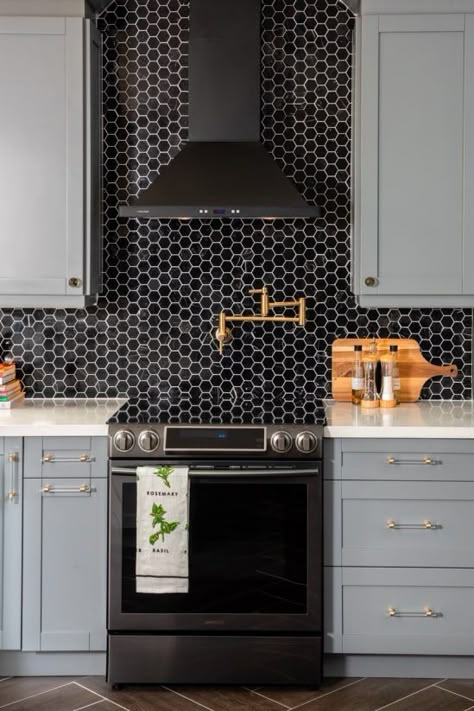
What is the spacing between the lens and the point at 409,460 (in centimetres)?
324

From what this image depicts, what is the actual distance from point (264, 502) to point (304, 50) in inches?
77.2

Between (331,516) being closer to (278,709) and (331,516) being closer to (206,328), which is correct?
(278,709)

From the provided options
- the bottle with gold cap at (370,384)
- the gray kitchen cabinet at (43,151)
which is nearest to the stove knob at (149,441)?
the gray kitchen cabinet at (43,151)

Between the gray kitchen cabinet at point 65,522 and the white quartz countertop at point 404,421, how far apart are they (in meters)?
0.87

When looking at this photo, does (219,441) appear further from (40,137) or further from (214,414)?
(40,137)

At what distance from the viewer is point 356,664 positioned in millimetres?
3328

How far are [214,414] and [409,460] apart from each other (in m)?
0.73

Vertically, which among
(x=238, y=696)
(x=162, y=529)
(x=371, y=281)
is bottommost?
(x=238, y=696)

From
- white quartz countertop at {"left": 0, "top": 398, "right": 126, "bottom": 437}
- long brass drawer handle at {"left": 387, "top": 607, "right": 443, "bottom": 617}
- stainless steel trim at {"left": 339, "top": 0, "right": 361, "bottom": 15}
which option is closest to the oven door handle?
white quartz countertop at {"left": 0, "top": 398, "right": 126, "bottom": 437}

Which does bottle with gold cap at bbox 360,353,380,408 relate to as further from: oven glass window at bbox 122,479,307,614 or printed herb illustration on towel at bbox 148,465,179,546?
printed herb illustration on towel at bbox 148,465,179,546

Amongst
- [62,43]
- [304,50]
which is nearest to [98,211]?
[62,43]

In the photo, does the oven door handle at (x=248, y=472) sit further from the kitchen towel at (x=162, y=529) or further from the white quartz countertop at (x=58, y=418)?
the white quartz countertop at (x=58, y=418)

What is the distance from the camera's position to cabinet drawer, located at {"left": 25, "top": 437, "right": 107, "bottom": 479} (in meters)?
3.25

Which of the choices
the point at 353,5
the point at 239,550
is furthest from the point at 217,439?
the point at 353,5
